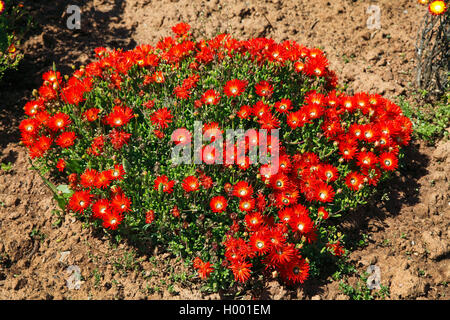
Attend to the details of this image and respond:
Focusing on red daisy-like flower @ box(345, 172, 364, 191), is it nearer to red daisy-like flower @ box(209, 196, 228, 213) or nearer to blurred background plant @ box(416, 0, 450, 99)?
red daisy-like flower @ box(209, 196, 228, 213)

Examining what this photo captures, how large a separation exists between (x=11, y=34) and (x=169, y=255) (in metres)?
3.85

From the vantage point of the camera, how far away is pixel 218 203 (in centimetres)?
333

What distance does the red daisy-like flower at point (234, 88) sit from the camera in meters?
3.78

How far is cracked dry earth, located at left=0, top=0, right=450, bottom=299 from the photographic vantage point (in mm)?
3367

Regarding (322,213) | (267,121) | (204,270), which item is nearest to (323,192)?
(322,213)

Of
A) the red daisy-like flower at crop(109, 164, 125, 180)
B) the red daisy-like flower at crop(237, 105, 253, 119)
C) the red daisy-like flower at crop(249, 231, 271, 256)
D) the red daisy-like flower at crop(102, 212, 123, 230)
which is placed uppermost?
the red daisy-like flower at crop(237, 105, 253, 119)

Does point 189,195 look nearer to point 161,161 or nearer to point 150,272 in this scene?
point 161,161

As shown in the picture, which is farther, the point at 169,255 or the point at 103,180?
the point at 169,255

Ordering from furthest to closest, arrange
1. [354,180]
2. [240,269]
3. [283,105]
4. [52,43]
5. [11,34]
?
[52,43] < [11,34] < [283,105] < [354,180] < [240,269]

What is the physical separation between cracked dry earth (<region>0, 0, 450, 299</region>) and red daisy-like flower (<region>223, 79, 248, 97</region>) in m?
1.71

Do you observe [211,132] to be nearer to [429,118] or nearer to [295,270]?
[295,270]

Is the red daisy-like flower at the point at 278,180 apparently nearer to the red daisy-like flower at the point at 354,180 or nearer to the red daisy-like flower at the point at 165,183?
the red daisy-like flower at the point at 354,180

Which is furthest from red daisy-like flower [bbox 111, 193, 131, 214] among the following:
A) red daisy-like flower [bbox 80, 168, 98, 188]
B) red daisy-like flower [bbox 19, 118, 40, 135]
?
red daisy-like flower [bbox 19, 118, 40, 135]

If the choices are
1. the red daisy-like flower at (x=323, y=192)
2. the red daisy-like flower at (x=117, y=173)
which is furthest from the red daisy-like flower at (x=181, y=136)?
the red daisy-like flower at (x=323, y=192)
